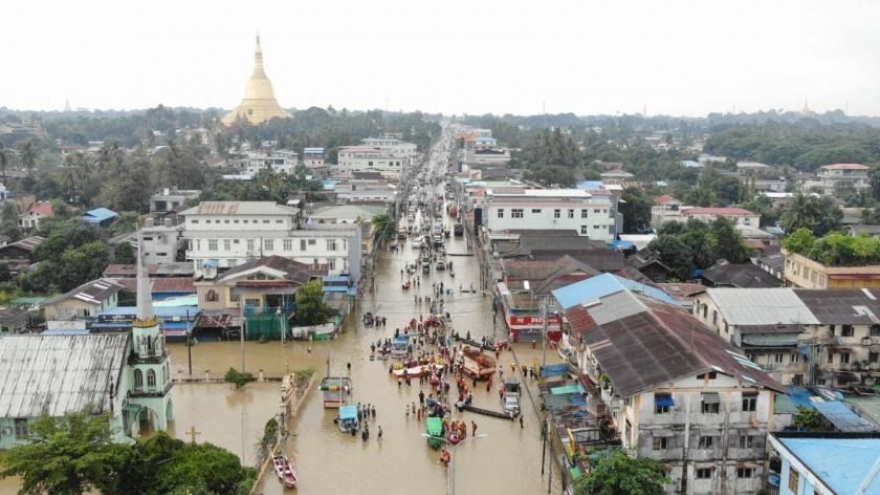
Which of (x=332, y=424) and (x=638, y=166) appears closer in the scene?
(x=332, y=424)

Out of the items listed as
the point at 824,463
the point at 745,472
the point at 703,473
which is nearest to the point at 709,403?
the point at 703,473

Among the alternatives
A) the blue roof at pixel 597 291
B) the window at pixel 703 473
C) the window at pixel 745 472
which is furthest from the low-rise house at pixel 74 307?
the window at pixel 745 472

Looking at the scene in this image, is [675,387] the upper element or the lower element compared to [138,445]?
upper

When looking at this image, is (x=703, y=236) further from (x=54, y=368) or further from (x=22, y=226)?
(x=22, y=226)

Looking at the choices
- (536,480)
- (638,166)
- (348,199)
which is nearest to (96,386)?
(536,480)

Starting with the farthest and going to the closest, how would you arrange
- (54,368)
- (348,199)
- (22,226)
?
(348,199), (22,226), (54,368)

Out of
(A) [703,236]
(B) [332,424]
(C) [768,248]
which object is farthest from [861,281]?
(B) [332,424]

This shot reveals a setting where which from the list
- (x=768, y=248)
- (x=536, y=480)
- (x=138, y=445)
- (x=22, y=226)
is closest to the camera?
(x=138, y=445)

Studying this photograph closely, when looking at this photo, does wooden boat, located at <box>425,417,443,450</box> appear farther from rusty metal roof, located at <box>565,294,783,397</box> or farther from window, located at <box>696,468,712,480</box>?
window, located at <box>696,468,712,480</box>
